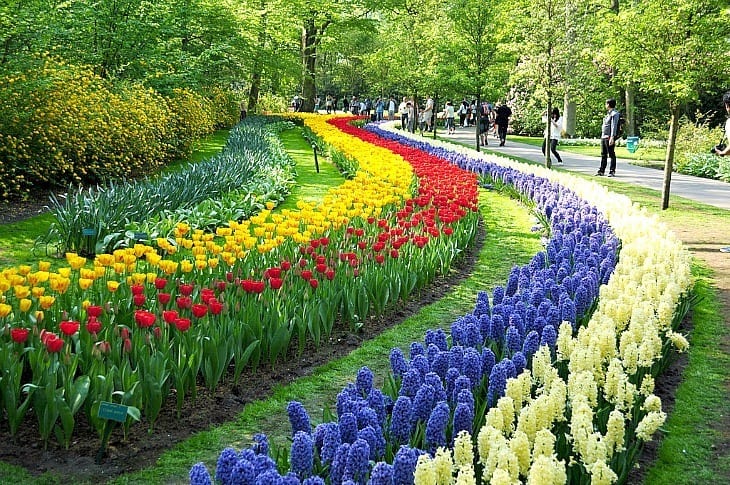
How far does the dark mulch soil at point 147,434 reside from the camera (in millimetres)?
3482

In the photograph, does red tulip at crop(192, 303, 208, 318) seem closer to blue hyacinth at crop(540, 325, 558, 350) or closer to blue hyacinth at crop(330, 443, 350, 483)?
blue hyacinth at crop(330, 443, 350, 483)

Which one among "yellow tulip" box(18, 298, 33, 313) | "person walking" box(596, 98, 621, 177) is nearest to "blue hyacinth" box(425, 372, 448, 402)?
"yellow tulip" box(18, 298, 33, 313)

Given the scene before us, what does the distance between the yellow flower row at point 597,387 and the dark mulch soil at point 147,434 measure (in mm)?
1641

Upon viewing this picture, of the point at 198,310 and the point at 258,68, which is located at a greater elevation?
the point at 258,68

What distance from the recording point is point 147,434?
12.4 ft

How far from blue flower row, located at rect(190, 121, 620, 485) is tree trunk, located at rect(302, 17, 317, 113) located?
31432mm

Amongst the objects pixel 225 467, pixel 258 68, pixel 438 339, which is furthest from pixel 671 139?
pixel 258 68

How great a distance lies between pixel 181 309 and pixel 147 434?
2.99 ft

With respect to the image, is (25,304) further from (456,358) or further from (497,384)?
(497,384)

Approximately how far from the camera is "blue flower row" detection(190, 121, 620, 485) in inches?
97.4

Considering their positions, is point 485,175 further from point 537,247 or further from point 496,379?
point 496,379

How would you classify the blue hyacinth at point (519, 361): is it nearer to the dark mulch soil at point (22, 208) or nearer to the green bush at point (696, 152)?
the dark mulch soil at point (22, 208)

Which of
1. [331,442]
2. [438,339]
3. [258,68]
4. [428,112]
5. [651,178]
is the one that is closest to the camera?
[331,442]

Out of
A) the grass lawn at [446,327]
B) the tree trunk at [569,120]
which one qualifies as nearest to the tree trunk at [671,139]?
the grass lawn at [446,327]
